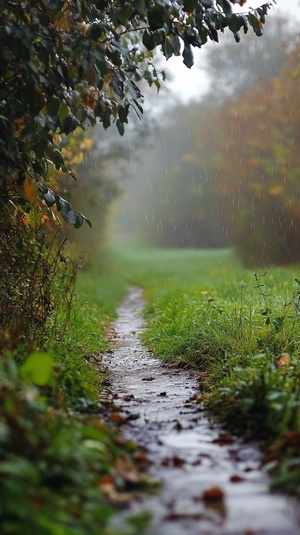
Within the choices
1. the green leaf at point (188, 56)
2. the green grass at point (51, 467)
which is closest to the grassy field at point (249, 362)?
the green grass at point (51, 467)

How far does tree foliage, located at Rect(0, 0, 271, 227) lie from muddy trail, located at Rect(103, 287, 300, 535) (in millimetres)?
1921

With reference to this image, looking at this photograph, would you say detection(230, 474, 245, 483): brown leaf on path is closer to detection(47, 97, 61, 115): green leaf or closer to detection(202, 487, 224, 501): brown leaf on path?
detection(202, 487, 224, 501): brown leaf on path

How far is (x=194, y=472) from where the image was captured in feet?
12.7

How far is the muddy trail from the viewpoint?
3123 mm

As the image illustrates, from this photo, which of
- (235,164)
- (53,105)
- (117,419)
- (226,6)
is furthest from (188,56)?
(235,164)

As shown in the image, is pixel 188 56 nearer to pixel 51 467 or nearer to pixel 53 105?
pixel 53 105

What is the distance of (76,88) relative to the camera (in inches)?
234

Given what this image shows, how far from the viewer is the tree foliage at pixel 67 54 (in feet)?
16.6

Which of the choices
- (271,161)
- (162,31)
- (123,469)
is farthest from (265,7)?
(271,161)

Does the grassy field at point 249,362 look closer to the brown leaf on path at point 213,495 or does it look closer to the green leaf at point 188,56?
the brown leaf on path at point 213,495

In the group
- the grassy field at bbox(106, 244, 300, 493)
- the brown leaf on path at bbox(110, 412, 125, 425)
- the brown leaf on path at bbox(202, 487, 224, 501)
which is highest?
the grassy field at bbox(106, 244, 300, 493)

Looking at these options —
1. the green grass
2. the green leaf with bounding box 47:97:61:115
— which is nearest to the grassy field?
the green grass

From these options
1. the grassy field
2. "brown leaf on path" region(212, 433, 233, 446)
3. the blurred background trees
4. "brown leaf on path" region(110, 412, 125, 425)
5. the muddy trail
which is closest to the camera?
the muddy trail

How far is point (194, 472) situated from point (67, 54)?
3497 mm
